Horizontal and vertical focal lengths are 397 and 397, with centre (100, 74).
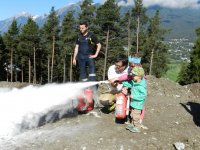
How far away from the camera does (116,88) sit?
13.1 meters

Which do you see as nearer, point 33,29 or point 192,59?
point 192,59

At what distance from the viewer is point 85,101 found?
44.9 feet

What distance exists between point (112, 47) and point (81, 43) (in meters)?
53.8

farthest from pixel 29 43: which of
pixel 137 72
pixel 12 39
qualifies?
pixel 137 72

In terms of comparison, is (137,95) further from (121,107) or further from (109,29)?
(109,29)

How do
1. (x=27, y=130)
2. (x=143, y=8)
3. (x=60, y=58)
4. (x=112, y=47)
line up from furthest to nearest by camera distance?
(x=60, y=58) → (x=143, y=8) → (x=112, y=47) → (x=27, y=130)

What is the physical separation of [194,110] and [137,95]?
5.73m

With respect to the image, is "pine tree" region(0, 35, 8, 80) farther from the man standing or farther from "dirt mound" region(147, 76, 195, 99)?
the man standing

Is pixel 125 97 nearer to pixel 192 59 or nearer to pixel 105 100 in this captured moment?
pixel 105 100

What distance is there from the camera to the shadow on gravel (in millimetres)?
14642

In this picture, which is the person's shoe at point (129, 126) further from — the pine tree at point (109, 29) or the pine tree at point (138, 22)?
the pine tree at point (138, 22)

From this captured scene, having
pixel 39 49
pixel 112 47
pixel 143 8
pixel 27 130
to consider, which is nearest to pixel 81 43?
pixel 27 130

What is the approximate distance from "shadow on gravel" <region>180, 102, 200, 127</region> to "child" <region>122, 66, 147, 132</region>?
9.81 feet

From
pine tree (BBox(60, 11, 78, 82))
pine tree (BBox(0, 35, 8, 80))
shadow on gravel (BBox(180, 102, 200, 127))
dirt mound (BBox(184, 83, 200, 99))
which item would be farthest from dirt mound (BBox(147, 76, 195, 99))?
pine tree (BBox(0, 35, 8, 80))
